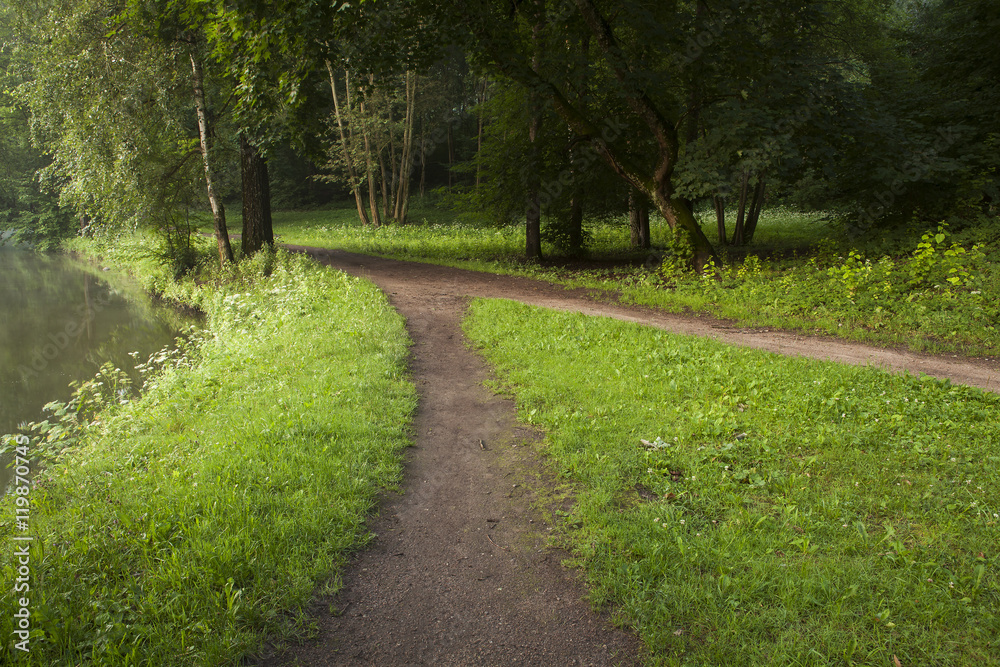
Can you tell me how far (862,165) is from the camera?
12359mm

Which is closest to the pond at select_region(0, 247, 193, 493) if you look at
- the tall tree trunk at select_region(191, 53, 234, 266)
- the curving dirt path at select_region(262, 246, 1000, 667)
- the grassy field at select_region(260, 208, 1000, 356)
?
the tall tree trunk at select_region(191, 53, 234, 266)

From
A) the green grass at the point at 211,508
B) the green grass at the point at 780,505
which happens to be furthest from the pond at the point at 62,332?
the green grass at the point at 780,505

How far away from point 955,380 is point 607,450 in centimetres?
461

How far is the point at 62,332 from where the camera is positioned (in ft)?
45.7

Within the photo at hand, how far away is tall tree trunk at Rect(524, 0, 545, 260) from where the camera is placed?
14.6 meters

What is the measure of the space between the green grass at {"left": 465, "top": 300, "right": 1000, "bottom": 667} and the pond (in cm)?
707

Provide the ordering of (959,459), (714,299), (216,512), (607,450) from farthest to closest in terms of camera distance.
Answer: (714,299)
(607,450)
(959,459)
(216,512)

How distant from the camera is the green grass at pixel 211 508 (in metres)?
3.00

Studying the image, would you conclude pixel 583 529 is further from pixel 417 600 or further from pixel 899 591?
pixel 899 591

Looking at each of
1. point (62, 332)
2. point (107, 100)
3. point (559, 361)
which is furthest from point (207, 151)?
point (559, 361)

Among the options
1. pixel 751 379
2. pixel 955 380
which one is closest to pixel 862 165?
pixel 955 380

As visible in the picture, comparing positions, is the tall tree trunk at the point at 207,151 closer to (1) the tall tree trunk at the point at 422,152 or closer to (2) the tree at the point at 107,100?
(2) the tree at the point at 107,100

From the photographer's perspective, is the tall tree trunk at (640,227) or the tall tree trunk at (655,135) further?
the tall tree trunk at (640,227)

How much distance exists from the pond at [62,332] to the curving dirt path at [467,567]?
18.0ft
